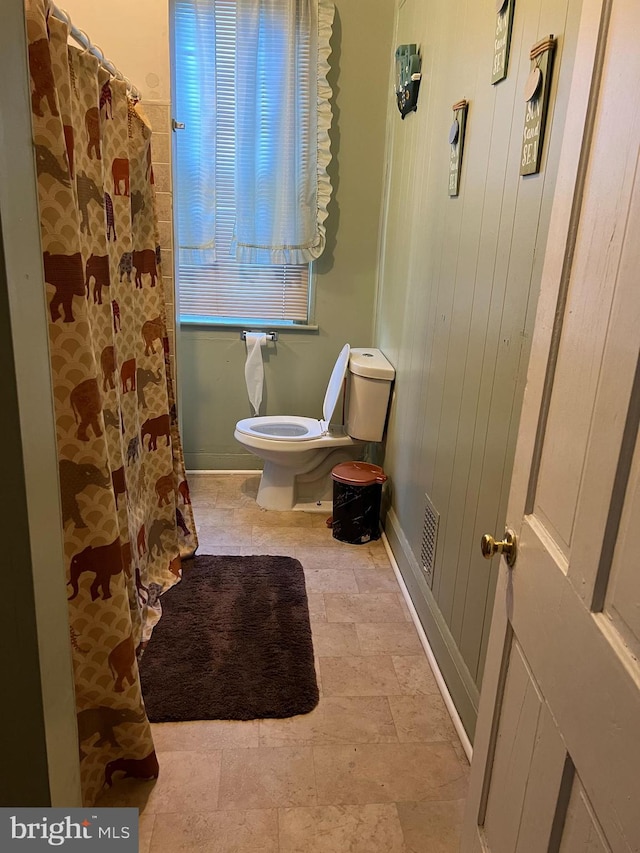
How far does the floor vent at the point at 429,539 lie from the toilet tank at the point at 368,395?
771mm

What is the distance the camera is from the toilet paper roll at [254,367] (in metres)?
3.39

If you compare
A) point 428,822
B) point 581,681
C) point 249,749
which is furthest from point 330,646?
point 581,681

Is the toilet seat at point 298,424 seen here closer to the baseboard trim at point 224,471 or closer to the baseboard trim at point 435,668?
the baseboard trim at point 224,471

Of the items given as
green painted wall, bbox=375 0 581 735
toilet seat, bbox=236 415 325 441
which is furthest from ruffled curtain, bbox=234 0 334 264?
toilet seat, bbox=236 415 325 441

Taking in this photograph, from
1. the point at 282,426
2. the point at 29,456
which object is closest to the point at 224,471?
the point at 282,426

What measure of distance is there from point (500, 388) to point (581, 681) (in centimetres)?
93

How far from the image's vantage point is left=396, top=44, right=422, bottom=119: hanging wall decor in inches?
97.7

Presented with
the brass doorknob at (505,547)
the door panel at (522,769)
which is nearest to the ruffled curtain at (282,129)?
the brass doorknob at (505,547)

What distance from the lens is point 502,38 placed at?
61.7 inches

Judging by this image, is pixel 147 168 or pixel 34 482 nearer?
pixel 34 482

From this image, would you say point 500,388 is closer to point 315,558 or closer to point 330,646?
point 330,646

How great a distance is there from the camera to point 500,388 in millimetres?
1579

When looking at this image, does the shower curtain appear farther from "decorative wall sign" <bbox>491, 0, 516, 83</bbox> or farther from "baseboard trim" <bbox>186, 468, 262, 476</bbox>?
"baseboard trim" <bbox>186, 468, 262, 476</bbox>

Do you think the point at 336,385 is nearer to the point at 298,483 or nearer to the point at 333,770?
the point at 298,483
